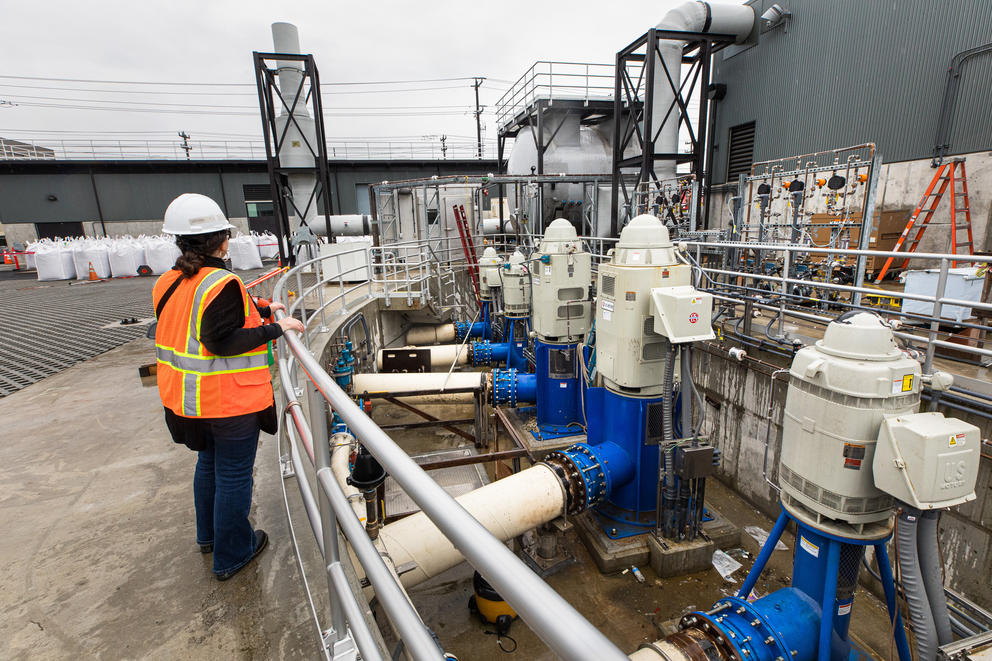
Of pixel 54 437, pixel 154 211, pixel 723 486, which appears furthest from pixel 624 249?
pixel 154 211

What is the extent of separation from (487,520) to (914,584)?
2776mm

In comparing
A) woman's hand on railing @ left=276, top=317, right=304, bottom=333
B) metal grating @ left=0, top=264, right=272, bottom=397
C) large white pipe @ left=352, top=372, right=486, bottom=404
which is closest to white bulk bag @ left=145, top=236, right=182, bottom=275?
metal grating @ left=0, top=264, right=272, bottom=397

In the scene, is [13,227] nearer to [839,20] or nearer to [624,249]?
[624,249]

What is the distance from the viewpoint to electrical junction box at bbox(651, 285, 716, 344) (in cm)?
402

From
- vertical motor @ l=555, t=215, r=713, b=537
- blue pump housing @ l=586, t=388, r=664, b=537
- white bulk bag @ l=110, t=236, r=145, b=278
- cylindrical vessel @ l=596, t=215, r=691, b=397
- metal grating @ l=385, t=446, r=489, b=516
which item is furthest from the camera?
white bulk bag @ l=110, t=236, r=145, b=278

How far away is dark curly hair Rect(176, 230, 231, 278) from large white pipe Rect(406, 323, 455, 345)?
954 cm

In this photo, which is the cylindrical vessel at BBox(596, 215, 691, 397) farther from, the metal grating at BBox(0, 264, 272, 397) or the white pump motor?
the metal grating at BBox(0, 264, 272, 397)

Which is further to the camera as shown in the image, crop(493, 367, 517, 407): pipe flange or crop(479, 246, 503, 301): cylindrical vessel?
crop(479, 246, 503, 301): cylindrical vessel

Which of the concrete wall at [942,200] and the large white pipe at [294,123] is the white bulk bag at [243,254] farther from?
the concrete wall at [942,200]

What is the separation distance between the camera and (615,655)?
0.58 m

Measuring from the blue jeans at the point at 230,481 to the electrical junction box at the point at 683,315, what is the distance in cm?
318

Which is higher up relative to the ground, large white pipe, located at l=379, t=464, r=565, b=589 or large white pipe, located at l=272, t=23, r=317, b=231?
large white pipe, located at l=272, t=23, r=317, b=231

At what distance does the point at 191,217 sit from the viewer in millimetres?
2281

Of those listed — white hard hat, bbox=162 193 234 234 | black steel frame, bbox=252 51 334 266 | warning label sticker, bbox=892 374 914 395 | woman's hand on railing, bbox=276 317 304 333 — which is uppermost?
black steel frame, bbox=252 51 334 266
